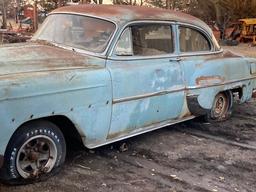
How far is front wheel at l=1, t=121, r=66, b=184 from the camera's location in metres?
4.20

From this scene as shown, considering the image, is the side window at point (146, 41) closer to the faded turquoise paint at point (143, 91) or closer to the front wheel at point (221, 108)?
the faded turquoise paint at point (143, 91)

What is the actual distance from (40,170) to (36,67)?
103 cm

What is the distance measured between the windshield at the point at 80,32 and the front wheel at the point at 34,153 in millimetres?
1228

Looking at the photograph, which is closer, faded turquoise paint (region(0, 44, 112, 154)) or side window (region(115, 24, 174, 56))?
faded turquoise paint (region(0, 44, 112, 154))

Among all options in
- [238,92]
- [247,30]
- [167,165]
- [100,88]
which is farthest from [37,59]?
[247,30]

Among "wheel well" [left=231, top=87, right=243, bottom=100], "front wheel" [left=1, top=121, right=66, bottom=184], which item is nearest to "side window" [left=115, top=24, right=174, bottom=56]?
"front wheel" [left=1, top=121, right=66, bottom=184]

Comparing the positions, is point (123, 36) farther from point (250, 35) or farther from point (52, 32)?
point (250, 35)

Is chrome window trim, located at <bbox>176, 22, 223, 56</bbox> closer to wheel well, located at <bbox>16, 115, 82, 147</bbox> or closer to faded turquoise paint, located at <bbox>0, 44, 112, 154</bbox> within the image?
faded turquoise paint, located at <bbox>0, 44, 112, 154</bbox>

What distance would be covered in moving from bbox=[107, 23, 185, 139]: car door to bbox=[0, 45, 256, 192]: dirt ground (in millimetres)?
333

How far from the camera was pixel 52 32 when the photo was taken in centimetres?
574

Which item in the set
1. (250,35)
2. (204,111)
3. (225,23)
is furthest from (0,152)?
(225,23)

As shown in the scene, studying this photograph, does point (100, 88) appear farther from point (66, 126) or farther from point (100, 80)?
point (66, 126)

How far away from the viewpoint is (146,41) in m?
5.70

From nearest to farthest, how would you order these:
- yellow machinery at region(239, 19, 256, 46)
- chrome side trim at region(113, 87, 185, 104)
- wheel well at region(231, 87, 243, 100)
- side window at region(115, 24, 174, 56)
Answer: chrome side trim at region(113, 87, 185, 104) → side window at region(115, 24, 174, 56) → wheel well at region(231, 87, 243, 100) → yellow machinery at region(239, 19, 256, 46)
